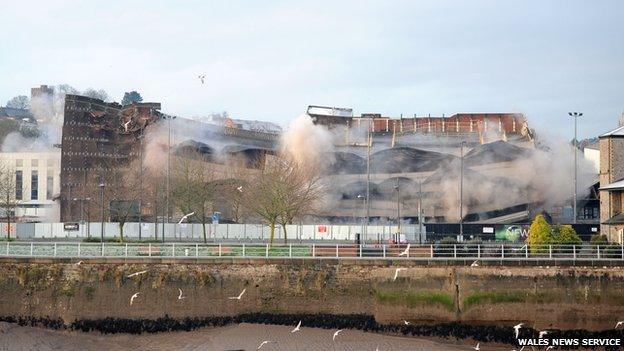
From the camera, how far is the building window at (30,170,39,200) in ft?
471

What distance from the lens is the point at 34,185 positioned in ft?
475

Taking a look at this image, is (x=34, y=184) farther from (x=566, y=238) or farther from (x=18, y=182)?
(x=566, y=238)

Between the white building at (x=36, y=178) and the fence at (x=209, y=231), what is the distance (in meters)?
37.9

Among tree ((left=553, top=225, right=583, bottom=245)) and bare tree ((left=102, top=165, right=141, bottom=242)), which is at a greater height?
bare tree ((left=102, top=165, right=141, bottom=242))

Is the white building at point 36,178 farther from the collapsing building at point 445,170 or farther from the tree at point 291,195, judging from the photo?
→ the tree at point 291,195

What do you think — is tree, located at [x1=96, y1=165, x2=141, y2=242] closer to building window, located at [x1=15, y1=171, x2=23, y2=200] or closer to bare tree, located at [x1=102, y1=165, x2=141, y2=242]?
bare tree, located at [x1=102, y1=165, x2=141, y2=242]

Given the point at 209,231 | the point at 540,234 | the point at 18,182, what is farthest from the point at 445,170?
the point at 18,182

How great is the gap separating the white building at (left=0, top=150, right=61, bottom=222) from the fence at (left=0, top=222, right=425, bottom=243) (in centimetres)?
3793

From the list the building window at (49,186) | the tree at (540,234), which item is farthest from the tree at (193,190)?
the building window at (49,186)

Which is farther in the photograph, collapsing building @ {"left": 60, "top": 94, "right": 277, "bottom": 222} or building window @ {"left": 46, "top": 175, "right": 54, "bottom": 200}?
building window @ {"left": 46, "top": 175, "right": 54, "bottom": 200}

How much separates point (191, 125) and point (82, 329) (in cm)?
8222

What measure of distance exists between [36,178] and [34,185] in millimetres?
1737

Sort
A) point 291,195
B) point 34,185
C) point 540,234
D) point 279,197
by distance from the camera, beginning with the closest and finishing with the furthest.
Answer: point 540,234, point 279,197, point 291,195, point 34,185

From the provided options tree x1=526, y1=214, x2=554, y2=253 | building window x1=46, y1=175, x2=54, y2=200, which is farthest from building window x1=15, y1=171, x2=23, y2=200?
tree x1=526, y1=214, x2=554, y2=253
